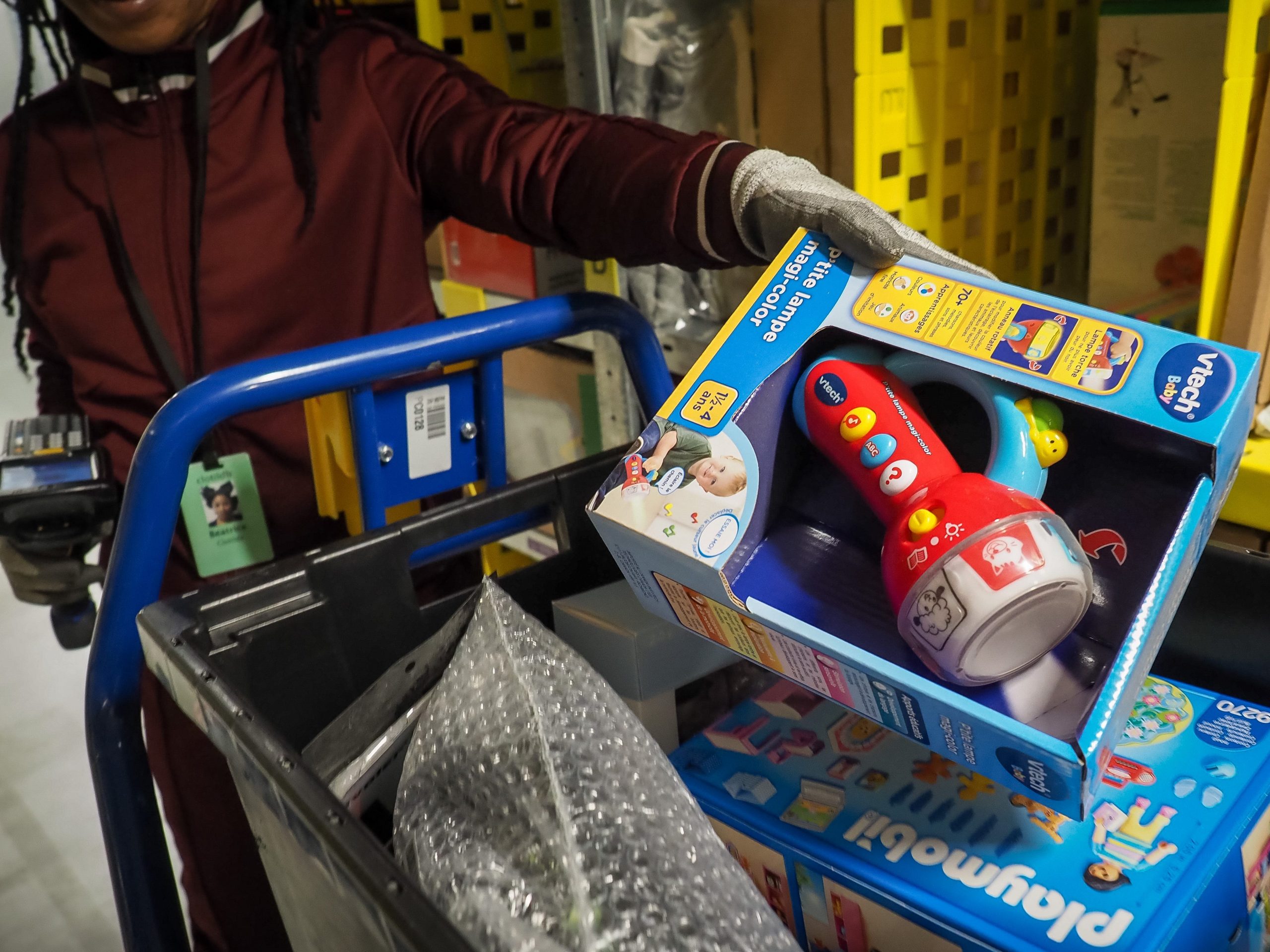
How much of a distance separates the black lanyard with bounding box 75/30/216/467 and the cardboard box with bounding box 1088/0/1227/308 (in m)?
0.81

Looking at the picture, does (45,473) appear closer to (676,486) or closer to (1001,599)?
(676,486)

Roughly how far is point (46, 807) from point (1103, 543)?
A: 1.72 meters

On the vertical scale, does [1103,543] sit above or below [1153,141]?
below

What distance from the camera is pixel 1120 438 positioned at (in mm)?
562

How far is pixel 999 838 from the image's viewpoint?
1.88 feet

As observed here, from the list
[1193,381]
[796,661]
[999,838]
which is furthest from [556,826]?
[1193,381]

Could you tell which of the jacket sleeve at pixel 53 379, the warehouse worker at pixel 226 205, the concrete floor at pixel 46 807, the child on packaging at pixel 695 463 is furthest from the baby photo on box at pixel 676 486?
the concrete floor at pixel 46 807

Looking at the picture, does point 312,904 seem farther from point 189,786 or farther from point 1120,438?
point 189,786

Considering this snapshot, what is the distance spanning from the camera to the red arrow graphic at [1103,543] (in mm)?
568

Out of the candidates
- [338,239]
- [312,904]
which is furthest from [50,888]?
[312,904]

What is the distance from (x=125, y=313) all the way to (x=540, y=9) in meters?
0.83

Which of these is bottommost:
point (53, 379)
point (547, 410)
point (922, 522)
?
point (547, 410)

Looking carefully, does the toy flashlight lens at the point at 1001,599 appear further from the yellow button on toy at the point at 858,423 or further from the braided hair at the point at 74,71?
the braided hair at the point at 74,71

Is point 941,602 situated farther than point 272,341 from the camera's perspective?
No
